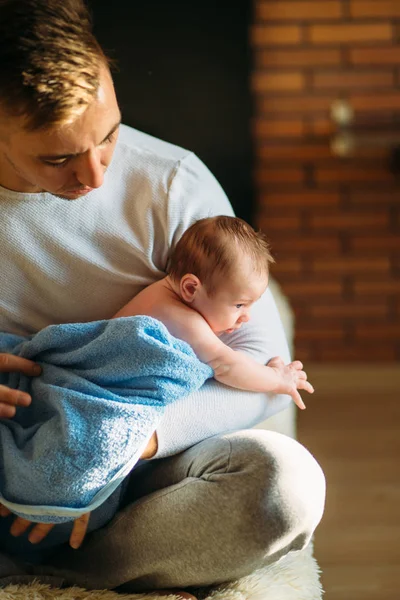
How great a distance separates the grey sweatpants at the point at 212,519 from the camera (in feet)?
3.70

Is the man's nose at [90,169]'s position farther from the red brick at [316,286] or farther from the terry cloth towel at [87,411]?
the red brick at [316,286]

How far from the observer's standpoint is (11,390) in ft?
3.94

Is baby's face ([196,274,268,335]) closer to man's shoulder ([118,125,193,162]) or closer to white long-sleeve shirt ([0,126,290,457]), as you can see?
white long-sleeve shirt ([0,126,290,457])

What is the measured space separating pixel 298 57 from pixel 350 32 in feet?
0.69

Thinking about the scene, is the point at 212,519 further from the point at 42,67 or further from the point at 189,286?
the point at 42,67

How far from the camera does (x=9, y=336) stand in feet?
4.26

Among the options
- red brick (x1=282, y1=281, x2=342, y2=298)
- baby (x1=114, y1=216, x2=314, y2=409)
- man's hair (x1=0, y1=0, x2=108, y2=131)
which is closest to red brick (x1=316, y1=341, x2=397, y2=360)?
red brick (x1=282, y1=281, x2=342, y2=298)

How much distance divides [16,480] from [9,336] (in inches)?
9.3

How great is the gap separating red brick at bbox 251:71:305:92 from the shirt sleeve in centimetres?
183

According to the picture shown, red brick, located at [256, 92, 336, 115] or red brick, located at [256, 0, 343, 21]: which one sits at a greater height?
red brick, located at [256, 0, 343, 21]

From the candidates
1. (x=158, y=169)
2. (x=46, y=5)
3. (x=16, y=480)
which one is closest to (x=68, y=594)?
(x=16, y=480)

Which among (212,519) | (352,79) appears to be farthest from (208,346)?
(352,79)

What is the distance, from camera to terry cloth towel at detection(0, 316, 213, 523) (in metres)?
1.13

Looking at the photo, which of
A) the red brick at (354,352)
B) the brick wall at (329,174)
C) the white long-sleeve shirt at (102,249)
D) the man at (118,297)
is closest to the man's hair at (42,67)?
the man at (118,297)
